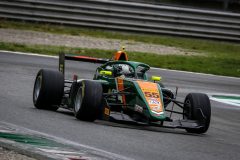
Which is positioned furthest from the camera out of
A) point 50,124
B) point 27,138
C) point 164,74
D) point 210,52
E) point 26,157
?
point 210,52

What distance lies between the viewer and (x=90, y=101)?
34.4 ft

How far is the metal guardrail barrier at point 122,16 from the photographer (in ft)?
82.0

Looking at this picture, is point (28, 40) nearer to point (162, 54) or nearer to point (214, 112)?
point (162, 54)

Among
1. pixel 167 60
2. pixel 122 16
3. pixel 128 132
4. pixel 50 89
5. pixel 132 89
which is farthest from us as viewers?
pixel 122 16

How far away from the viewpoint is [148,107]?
10.5 meters

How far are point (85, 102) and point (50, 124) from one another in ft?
2.09

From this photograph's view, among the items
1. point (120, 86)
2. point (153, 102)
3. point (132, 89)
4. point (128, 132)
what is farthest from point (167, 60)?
point (128, 132)

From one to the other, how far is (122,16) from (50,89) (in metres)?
13.9

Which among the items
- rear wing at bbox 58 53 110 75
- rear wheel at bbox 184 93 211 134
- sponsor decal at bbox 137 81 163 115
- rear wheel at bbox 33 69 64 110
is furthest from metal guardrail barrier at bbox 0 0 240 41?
sponsor decal at bbox 137 81 163 115

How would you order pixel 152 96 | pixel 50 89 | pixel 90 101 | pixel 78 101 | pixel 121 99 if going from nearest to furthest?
1. pixel 90 101
2. pixel 152 96
3. pixel 78 101
4. pixel 121 99
5. pixel 50 89

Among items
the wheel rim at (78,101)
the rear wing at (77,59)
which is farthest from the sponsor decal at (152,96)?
the rear wing at (77,59)

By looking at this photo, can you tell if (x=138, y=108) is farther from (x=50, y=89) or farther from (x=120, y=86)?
(x=50, y=89)

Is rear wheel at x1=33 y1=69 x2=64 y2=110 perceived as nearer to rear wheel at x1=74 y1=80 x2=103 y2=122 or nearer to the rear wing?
the rear wing

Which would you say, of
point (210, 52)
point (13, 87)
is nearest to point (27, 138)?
point (13, 87)
